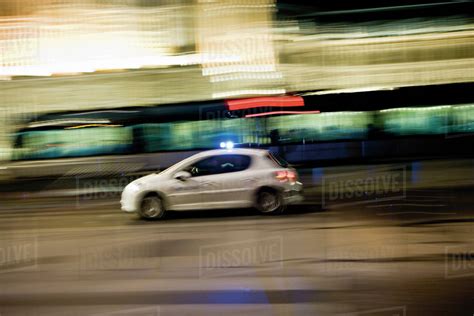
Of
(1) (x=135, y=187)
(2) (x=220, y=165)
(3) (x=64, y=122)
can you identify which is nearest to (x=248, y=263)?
(2) (x=220, y=165)

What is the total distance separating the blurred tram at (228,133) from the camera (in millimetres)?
19719

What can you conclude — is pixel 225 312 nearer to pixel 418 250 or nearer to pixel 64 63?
pixel 418 250

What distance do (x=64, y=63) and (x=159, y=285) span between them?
1888 cm

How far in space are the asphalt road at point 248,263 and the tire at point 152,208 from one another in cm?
24

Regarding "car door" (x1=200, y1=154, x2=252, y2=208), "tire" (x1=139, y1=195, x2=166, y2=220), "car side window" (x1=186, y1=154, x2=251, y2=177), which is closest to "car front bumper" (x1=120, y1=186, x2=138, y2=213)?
"tire" (x1=139, y1=195, x2=166, y2=220)

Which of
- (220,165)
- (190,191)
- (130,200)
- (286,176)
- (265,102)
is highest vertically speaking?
(265,102)

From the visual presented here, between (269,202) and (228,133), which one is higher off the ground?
(228,133)

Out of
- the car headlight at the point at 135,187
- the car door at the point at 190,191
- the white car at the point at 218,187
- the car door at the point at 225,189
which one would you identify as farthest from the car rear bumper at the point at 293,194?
the car headlight at the point at 135,187

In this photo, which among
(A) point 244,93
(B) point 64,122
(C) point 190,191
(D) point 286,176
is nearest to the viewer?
(C) point 190,191

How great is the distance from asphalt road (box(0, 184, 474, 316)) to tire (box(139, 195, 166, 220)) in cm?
24

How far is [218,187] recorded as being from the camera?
1092 cm

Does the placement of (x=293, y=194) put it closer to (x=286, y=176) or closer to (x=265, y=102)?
(x=286, y=176)

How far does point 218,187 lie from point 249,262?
3.49 m

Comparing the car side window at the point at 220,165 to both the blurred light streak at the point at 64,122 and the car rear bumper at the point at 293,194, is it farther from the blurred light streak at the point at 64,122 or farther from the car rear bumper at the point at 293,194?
the blurred light streak at the point at 64,122
